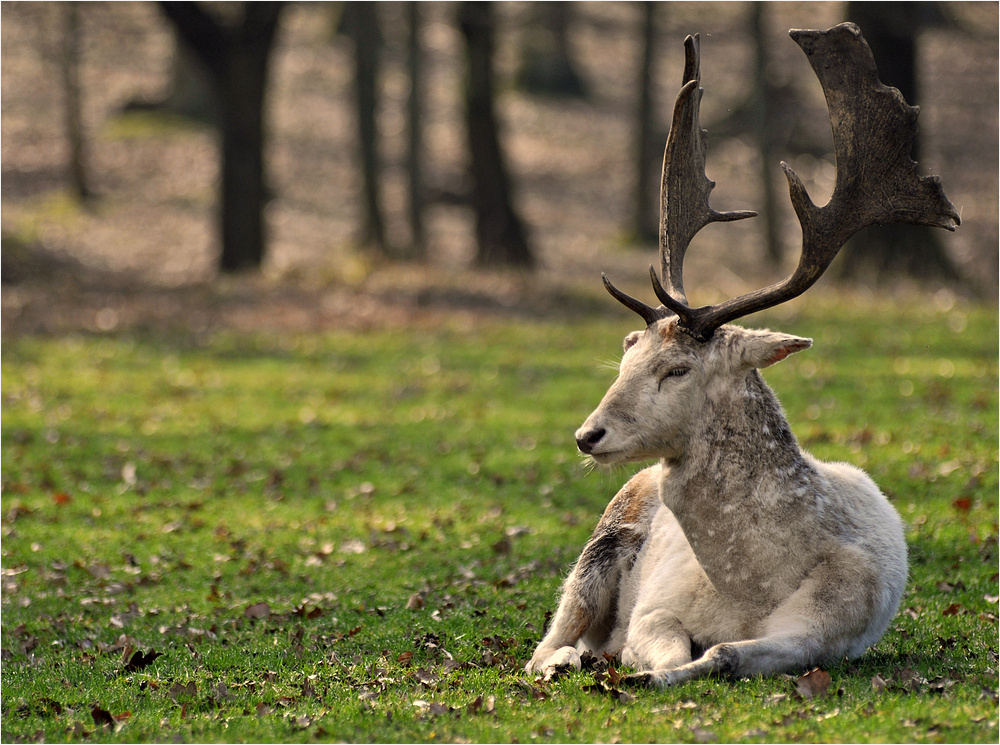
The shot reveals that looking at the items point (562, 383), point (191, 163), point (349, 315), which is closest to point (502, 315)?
point (349, 315)

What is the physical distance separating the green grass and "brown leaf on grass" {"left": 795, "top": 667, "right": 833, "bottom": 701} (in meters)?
0.04

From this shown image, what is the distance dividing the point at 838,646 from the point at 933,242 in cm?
1781

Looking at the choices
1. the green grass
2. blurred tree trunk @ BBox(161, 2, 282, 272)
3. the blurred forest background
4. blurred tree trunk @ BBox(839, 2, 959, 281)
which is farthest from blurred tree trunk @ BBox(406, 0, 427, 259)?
blurred tree trunk @ BBox(839, 2, 959, 281)

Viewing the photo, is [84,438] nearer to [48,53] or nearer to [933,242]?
[933,242]

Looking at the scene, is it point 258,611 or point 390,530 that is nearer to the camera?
point 258,611

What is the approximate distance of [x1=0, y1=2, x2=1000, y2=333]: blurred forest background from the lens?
22750 millimetres

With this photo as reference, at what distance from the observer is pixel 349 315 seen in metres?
21.8

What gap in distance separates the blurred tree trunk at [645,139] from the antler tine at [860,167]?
26.3 m

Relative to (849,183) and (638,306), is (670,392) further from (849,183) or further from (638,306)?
(849,183)

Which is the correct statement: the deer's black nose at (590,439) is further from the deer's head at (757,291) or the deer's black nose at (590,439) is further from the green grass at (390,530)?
the green grass at (390,530)

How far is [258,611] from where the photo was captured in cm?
795

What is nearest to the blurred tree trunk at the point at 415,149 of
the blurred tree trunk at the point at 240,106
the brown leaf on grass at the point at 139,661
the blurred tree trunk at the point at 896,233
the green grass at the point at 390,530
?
the blurred tree trunk at the point at 240,106

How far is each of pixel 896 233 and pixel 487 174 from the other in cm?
905

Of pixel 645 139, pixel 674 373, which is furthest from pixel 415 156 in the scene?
pixel 674 373
